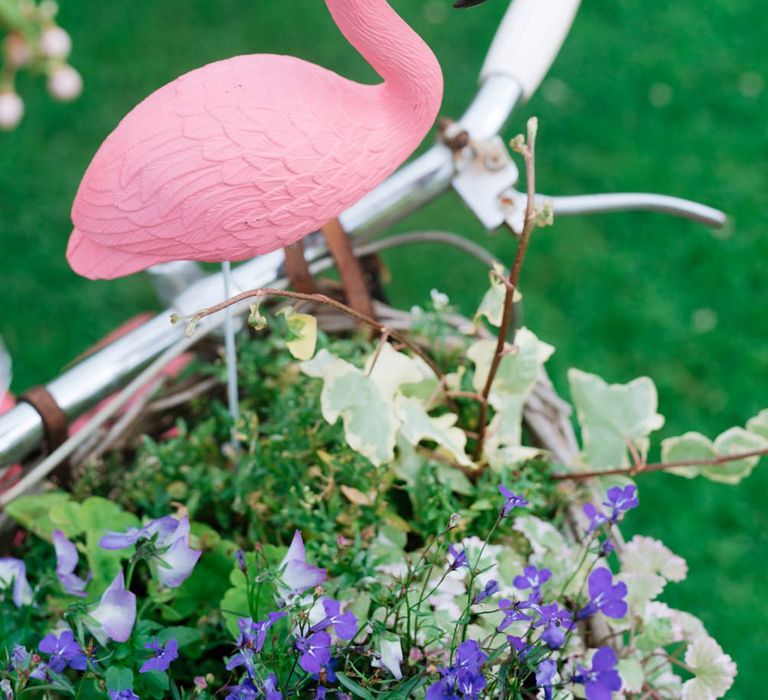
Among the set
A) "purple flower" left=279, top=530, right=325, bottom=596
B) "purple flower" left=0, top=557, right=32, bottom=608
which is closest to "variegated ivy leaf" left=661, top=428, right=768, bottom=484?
"purple flower" left=279, top=530, right=325, bottom=596

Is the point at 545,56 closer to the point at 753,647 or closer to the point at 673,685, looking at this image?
the point at 673,685

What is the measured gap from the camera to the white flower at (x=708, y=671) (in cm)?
79

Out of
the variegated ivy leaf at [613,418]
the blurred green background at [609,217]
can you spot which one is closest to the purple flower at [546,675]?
the variegated ivy leaf at [613,418]

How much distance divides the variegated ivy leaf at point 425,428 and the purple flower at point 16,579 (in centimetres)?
38

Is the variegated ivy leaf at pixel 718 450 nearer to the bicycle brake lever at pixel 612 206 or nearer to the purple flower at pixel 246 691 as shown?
the bicycle brake lever at pixel 612 206

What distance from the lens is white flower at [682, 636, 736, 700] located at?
2.59 ft

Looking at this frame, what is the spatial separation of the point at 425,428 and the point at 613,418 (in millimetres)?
224

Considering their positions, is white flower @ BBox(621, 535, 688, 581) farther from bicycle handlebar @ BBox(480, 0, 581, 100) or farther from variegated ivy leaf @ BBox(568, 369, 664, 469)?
bicycle handlebar @ BBox(480, 0, 581, 100)

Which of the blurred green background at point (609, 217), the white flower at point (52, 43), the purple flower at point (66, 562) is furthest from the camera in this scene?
the blurred green background at point (609, 217)

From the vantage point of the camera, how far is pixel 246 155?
718mm

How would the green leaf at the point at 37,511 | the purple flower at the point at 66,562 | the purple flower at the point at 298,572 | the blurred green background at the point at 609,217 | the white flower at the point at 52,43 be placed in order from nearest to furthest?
the purple flower at the point at 298,572 < the purple flower at the point at 66,562 < the green leaf at the point at 37,511 < the white flower at the point at 52,43 < the blurred green background at the point at 609,217

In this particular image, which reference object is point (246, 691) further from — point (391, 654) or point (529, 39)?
point (529, 39)

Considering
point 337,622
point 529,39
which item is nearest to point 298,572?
point 337,622

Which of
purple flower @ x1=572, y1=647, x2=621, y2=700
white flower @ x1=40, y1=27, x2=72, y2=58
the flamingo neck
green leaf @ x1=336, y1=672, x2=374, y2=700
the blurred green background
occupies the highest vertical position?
the flamingo neck
